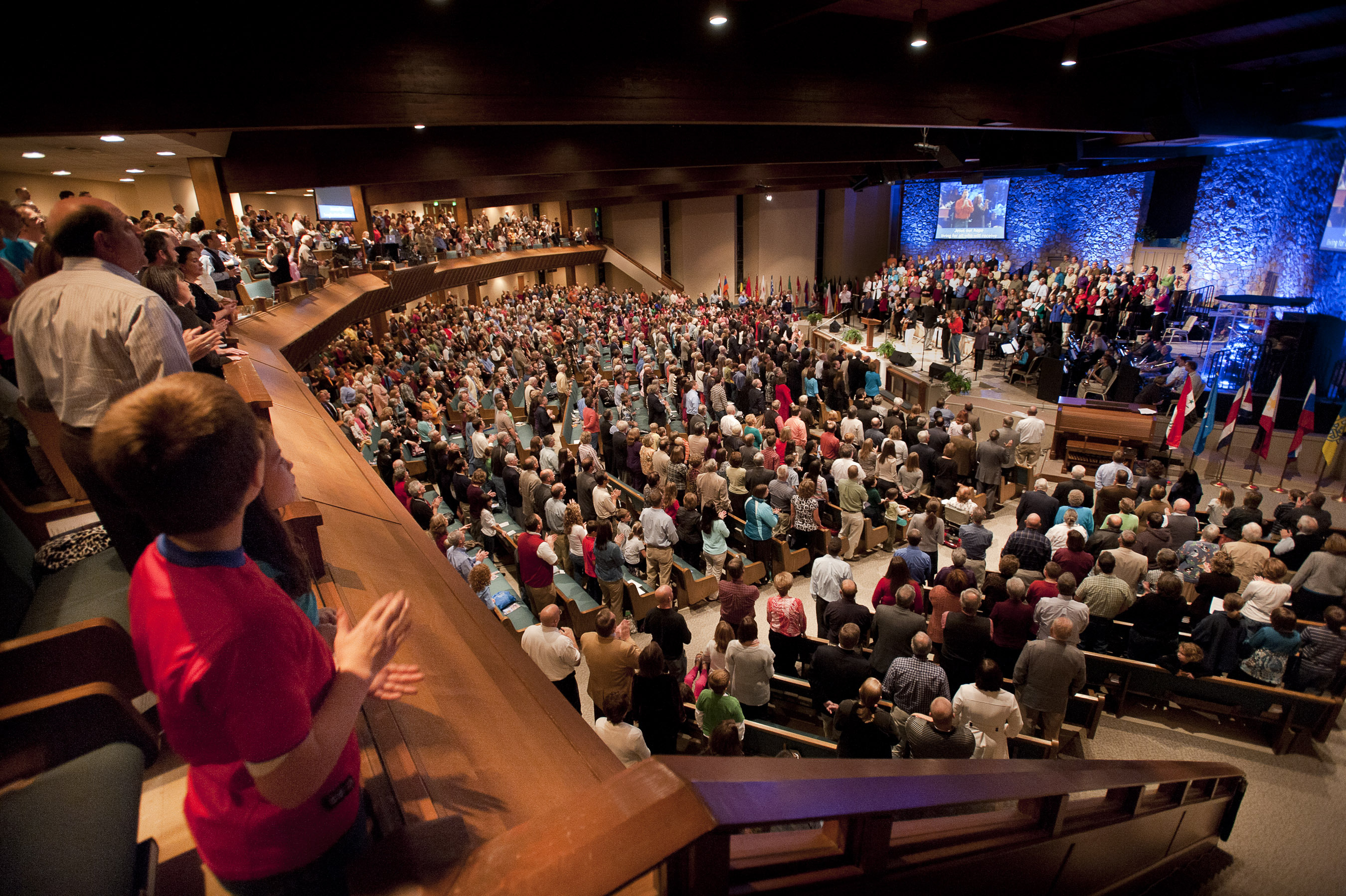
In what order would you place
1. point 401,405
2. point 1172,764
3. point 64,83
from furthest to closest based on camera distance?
1. point 401,405
2. point 64,83
3. point 1172,764

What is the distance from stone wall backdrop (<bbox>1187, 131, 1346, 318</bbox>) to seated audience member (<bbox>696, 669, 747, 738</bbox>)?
1518 centimetres

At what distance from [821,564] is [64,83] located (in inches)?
250

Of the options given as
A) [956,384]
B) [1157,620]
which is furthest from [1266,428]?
[1157,620]

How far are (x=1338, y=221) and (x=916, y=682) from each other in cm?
1467

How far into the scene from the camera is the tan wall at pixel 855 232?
27.9 m

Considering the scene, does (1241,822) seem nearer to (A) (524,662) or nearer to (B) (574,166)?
(A) (524,662)

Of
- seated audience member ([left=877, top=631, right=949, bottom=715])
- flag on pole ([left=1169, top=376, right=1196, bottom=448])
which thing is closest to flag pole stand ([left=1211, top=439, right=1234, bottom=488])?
flag on pole ([left=1169, top=376, right=1196, bottom=448])

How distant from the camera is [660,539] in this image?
6797 mm

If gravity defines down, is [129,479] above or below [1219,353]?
above

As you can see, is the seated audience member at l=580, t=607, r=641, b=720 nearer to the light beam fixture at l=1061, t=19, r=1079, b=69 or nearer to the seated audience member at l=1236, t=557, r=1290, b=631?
the seated audience member at l=1236, t=557, r=1290, b=631

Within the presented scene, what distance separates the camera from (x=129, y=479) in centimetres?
88

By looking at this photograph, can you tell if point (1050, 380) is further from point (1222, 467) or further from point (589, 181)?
point (589, 181)

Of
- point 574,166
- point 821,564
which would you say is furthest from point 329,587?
point 574,166

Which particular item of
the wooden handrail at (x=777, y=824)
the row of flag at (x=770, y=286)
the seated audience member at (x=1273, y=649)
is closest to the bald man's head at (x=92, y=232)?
the wooden handrail at (x=777, y=824)
